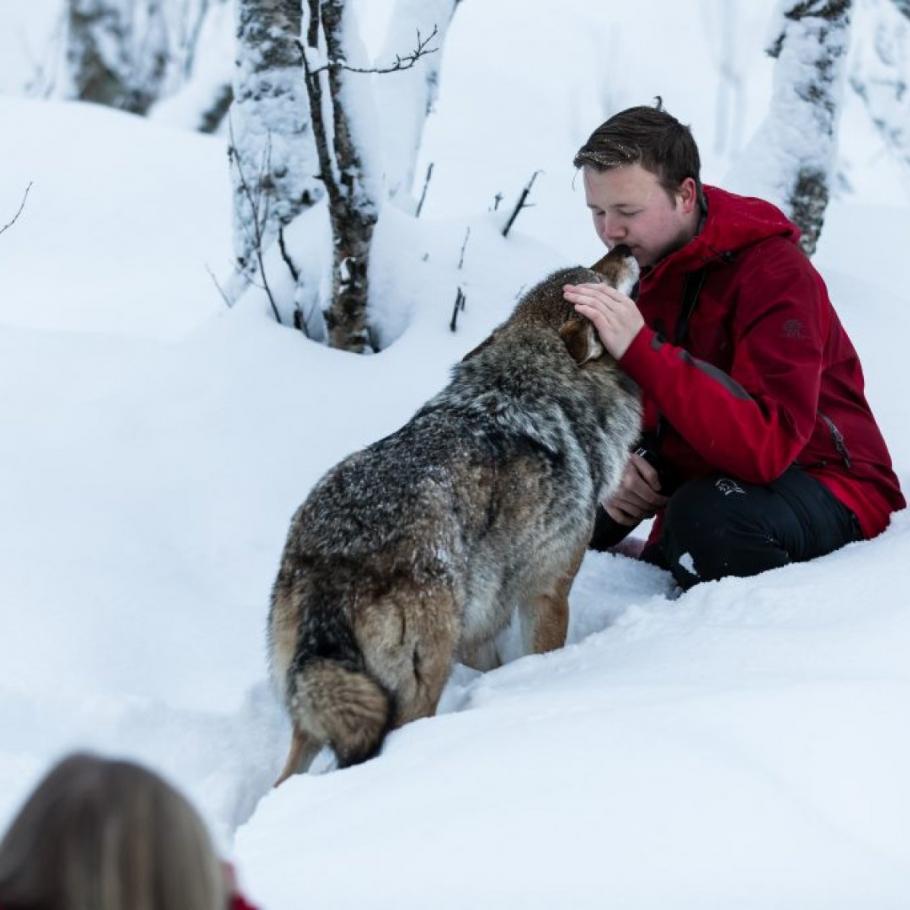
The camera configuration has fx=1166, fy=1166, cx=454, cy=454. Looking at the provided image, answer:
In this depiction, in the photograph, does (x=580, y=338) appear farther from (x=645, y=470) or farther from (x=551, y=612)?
(x=551, y=612)

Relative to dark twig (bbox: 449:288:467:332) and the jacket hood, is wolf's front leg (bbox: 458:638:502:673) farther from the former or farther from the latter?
dark twig (bbox: 449:288:467:332)

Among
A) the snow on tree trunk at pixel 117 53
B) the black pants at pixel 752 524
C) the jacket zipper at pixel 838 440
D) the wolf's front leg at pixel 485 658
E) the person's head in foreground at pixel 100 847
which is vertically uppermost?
the person's head in foreground at pixel 100 847

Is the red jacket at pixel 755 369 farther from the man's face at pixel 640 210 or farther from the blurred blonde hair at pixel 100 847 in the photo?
the blurred blonde hair at pixel 100 847

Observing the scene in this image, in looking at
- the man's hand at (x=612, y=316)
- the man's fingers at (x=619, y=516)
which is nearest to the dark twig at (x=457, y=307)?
the man's fingers at (x=619, y=516)

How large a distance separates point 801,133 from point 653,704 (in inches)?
199

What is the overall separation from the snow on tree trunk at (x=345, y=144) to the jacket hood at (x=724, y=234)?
173cm

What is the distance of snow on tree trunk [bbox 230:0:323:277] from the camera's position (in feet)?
20.0

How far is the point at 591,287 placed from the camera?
3.54m

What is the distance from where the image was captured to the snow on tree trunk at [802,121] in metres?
6.55

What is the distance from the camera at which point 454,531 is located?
308cm

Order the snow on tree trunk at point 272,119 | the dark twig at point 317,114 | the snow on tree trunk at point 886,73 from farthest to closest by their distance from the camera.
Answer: the snow on tree trunk at point 886,73
the snow on tree trunk at point 272,119
the dark twig at point 317,114

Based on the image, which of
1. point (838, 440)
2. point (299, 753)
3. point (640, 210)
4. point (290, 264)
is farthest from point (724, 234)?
point (290, 264)

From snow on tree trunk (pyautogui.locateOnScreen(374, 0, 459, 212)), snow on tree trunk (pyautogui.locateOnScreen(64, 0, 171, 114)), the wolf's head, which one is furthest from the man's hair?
snow on tree trunk (pyautogui.locateOnScreen(64, 0, 171, 114))

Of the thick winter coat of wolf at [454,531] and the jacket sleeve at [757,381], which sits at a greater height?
the jacket sleeve at [757,381]
